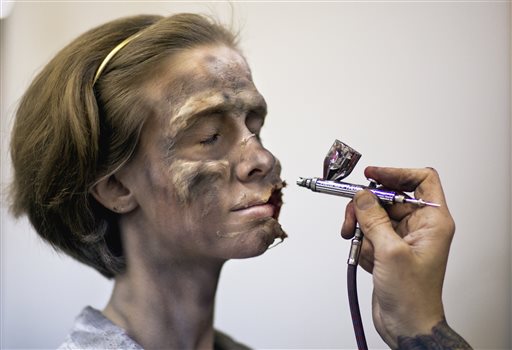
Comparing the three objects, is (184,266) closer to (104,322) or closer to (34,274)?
(104,322)

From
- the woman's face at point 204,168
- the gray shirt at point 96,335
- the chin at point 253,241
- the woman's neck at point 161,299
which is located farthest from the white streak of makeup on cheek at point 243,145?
the gray shirt at point 96,335

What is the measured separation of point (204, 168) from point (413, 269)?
406mm

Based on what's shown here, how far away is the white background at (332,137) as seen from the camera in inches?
50.6

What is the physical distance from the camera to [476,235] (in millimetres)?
1297

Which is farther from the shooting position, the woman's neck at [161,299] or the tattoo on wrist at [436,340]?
the woman's neck at [161,299]

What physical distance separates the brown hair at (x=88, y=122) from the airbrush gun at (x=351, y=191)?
0.34 m

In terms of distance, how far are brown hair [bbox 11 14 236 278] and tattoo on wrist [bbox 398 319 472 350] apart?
23.3 inches

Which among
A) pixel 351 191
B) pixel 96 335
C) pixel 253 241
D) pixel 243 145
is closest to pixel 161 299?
pixel 96 335

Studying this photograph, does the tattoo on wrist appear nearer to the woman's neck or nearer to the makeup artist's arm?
the makeup artist's arm

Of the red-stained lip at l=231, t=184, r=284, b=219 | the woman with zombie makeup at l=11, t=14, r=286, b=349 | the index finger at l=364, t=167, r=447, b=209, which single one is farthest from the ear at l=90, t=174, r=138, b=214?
the index finger at l=364, t=167, r=447, b=209

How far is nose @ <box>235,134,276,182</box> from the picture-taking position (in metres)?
1.07

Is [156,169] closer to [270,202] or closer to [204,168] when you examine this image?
[204,168]

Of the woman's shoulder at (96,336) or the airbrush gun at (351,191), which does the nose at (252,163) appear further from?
the woman's shoulder at (96,336)

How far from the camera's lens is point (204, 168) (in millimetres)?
1056
